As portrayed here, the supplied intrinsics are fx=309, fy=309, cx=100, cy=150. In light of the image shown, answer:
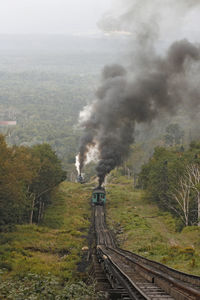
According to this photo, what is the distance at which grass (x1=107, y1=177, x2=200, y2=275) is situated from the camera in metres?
28.6

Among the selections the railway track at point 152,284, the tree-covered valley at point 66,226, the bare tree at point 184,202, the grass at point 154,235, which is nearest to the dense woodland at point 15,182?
the tree-covered valley at point 66,226

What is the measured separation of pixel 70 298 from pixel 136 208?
57791mm

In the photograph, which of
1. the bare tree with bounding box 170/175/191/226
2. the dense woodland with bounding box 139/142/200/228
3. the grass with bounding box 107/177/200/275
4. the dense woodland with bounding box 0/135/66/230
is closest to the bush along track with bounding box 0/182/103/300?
the dense woodland with bounding box 0/135/66/230

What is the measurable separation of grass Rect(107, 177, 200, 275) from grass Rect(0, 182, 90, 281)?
6.05 meters

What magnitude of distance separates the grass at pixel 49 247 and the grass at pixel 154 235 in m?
6.05

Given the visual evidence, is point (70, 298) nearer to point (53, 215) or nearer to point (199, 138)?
point (53, 215)

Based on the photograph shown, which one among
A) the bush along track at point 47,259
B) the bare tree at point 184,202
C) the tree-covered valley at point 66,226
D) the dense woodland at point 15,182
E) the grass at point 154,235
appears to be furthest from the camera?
the bare tree at point 184,202

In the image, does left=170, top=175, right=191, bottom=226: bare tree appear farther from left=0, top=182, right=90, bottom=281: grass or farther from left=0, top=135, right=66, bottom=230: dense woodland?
left=0, top=135, right=66, bottom=230: dense woodland

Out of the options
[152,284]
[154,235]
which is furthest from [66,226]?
[152,284]

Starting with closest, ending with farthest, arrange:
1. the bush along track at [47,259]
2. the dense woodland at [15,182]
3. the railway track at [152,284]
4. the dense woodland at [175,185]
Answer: the railway track at [152,284] → the bush along track at [47,259] → the dense woodland at [15,182] → the dense woodland at [175,185]

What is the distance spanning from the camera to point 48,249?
34.5 metres

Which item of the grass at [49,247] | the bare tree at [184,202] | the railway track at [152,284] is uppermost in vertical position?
the bare tree at [184,202]

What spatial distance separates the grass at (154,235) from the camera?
93.7 feet

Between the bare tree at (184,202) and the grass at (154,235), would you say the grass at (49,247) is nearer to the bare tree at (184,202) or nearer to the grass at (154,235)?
the grass at (154,235)
